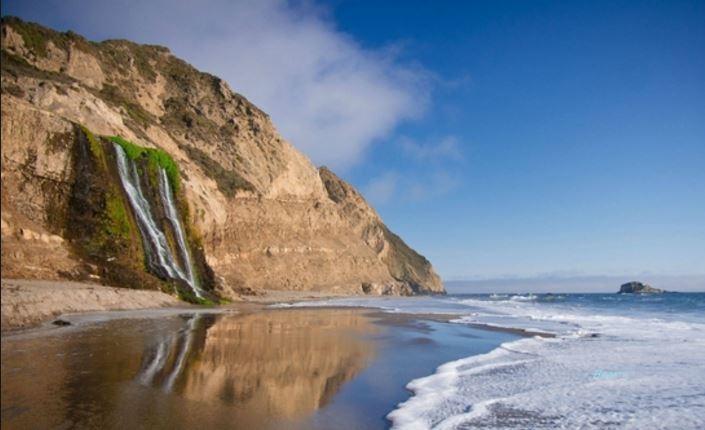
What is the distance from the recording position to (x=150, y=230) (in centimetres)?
2209

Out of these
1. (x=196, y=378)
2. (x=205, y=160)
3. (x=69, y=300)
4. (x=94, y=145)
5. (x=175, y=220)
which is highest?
(x=205, y=160)

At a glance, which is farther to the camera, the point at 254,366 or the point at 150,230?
the point at 150,230

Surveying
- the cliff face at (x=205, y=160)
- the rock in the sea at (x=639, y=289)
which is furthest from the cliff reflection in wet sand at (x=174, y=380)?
the rock in the sea at (x=639, y=289)

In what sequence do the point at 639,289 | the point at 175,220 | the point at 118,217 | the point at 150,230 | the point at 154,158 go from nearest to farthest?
the point at 118,217, the point at 150,230, the point at 175,220, the point at 154,158, the point at 639,289

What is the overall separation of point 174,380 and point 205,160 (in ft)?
150

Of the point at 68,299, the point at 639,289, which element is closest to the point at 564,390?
the point at 68,299

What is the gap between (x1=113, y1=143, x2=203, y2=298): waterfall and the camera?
69.2 feet

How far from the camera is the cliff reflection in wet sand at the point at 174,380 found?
4.86m

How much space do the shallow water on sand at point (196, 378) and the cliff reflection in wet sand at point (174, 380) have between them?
2 centimetres

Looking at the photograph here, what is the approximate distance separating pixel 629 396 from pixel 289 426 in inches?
228

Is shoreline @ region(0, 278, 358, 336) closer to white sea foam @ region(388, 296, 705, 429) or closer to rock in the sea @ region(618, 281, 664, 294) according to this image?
white sea foam @ region(388, 296, 705, 429)

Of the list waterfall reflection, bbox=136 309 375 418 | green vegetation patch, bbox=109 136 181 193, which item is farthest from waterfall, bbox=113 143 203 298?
waterfall reflection, bbox=136 309 375 418

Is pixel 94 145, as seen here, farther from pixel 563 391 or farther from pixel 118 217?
pixel 563 391

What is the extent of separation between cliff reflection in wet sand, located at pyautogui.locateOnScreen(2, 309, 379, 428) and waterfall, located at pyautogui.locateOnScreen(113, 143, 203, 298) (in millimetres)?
9121
